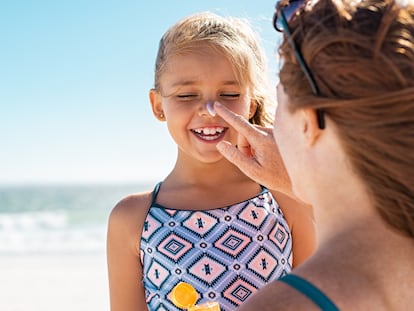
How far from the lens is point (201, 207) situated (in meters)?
2.86

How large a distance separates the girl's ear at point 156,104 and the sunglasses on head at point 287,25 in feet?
5.02

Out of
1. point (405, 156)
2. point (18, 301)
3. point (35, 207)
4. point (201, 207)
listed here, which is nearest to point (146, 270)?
point (201, 207)

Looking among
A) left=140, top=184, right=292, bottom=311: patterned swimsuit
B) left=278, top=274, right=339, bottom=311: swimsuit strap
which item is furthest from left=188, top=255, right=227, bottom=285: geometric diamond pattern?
left=278, top=274, right=339, bottom=311: swimsuit strap

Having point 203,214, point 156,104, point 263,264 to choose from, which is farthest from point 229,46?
point 263,264

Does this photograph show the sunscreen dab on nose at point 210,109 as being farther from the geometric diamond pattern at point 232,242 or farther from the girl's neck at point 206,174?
the geometric diamond pattern at point 232,242

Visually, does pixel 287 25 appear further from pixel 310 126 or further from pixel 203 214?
pixel 203 214

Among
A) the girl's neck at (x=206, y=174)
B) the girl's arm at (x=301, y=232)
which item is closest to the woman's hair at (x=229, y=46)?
the girl's neck at (x=206, y=174)

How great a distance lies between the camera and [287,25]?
4.85 feet

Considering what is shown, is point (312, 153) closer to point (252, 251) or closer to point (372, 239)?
A: point (372, 239)

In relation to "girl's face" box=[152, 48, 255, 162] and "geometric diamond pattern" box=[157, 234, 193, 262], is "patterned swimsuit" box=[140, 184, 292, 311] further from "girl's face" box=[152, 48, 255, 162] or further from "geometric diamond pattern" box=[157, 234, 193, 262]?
"girl's face" box=[152, 48, 255, 162]

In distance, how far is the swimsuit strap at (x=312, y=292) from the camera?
4.03ft

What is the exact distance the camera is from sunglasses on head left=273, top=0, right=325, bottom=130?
1354 mm

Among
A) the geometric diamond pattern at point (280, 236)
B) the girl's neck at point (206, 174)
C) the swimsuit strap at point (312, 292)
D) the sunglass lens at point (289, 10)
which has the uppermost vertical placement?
the sunglass lens at point (289, 10)

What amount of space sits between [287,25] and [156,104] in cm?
170
